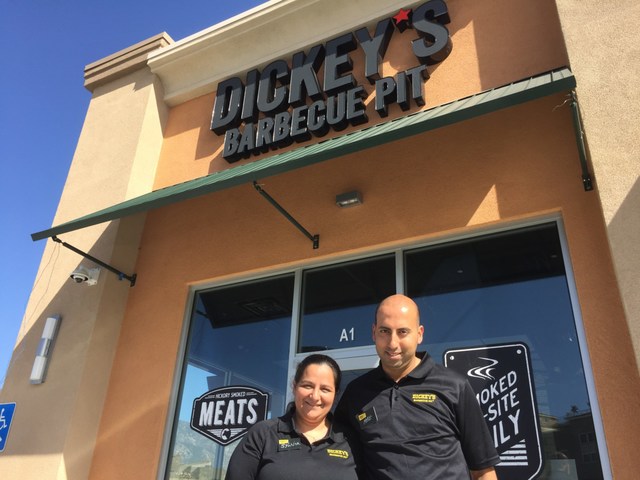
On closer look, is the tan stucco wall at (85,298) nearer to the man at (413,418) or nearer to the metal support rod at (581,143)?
the man at (413,418)

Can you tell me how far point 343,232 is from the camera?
493cm

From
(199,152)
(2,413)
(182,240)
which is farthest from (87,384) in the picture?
(199,152)

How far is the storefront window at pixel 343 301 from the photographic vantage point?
4.64 meters

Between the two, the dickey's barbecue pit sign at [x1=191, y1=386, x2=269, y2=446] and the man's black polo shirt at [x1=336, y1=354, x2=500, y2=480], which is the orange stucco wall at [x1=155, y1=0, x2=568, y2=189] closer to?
the dickey's barbecue pit sign at [x1=191, y1=386, x2=269, y2=446]

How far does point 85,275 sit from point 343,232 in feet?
8.99

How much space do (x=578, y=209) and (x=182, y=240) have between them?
3.96m

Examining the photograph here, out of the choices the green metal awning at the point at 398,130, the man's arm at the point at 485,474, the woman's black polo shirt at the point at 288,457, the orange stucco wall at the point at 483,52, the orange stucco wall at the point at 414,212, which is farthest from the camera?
the orange stucco wall at the point at 483,52

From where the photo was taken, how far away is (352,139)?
3953mm

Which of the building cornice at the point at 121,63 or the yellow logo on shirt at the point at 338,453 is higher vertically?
the building cornice at the point at 121,63

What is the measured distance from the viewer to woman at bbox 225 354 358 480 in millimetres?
2232

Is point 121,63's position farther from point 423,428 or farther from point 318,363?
point 423,428

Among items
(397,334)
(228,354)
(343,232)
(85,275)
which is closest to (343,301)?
(343,232)

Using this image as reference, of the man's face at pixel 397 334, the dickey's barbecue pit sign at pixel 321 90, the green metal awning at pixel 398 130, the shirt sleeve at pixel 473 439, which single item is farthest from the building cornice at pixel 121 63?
the shirt sleeve at pixel 473 439

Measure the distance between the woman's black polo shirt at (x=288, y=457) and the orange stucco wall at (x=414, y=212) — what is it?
6.44 feet
